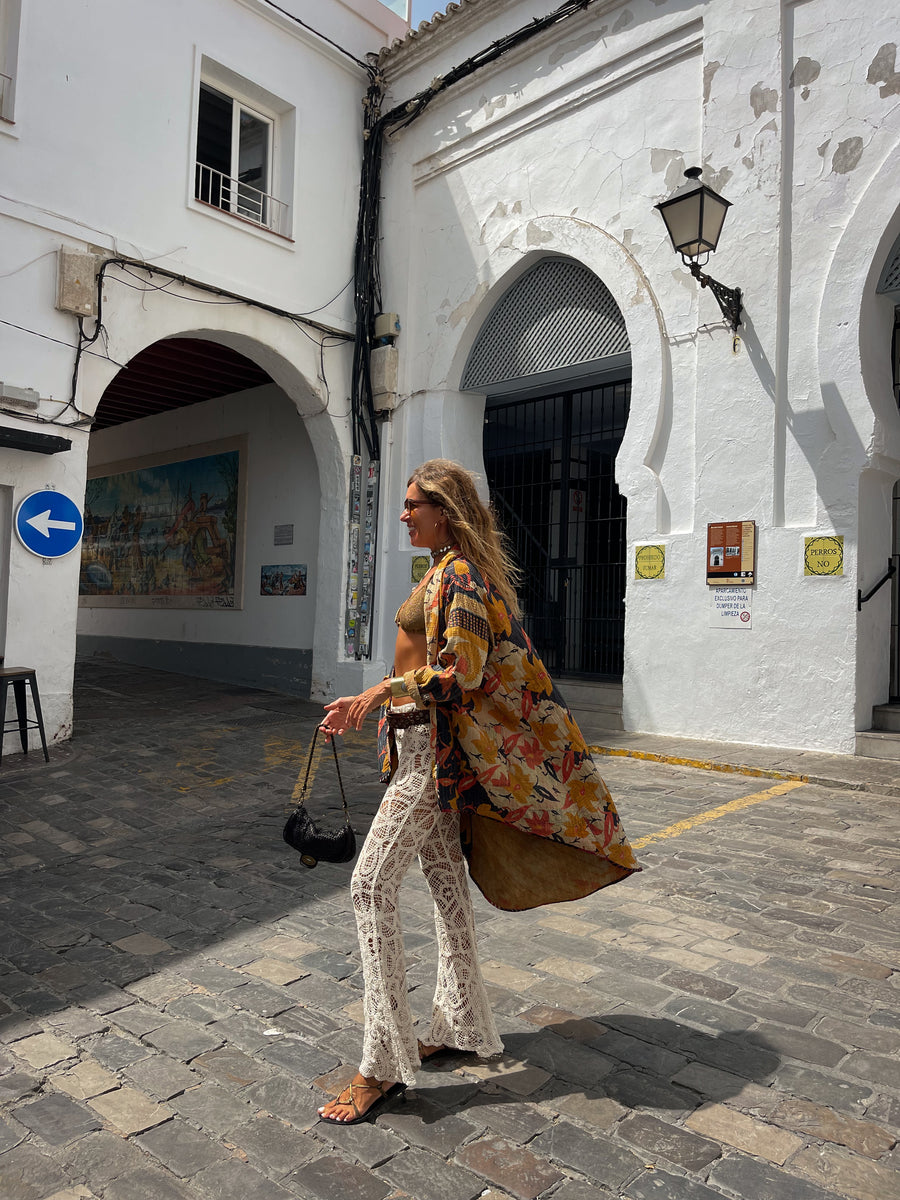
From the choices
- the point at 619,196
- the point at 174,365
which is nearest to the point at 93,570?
the point at 174,365

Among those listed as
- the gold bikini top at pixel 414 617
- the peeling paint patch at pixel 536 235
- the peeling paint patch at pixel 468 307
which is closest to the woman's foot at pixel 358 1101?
the gold bikini top at pixel 414 617

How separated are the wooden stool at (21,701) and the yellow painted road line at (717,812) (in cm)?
535

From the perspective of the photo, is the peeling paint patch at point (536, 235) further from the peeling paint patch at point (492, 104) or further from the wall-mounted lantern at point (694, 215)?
the wall-mounted lantern at point (694, 215)

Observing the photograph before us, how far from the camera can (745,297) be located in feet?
28.6

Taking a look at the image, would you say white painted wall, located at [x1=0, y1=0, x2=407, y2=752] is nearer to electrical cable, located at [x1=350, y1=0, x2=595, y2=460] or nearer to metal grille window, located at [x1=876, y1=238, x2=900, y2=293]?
electrical cable, located at [x1=350, y1=0, x2=595, y2=460]

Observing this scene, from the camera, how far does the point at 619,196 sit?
9891 mm

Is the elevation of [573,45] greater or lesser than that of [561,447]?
greater

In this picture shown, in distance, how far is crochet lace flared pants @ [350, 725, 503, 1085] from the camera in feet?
8.90

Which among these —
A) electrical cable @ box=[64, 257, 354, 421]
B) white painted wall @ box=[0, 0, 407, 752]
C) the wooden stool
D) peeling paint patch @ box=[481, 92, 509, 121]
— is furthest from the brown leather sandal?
peeling paint patch @ box=[481, 92, 509, 121]

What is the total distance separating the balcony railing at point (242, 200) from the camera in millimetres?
11157

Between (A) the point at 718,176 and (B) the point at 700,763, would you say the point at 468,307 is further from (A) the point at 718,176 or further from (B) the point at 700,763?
(B) the point at 700,763

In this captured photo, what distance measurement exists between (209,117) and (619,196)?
16.8 ft

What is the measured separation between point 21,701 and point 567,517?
6.87m

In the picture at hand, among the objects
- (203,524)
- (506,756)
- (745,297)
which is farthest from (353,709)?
(203,524)
